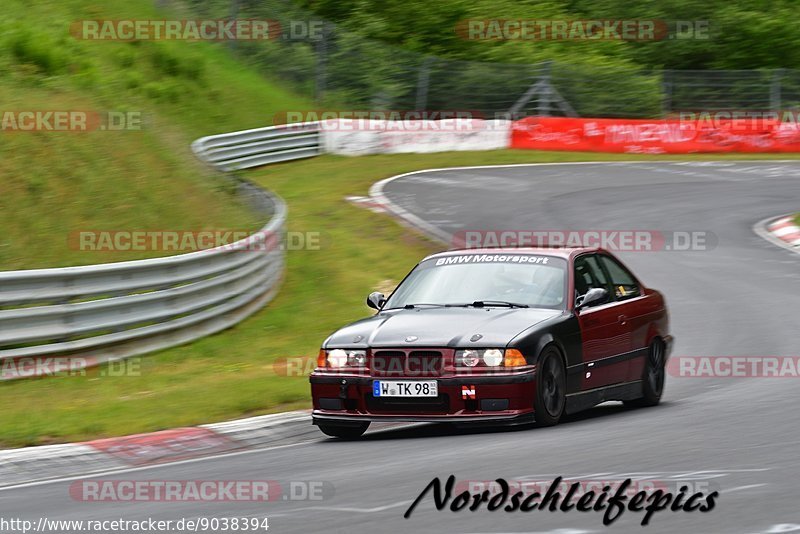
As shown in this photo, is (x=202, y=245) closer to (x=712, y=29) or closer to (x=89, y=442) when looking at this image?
(x=89, y=442)

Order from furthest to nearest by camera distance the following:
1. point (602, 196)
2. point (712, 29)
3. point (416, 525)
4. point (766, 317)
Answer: point (712, 29)
point (602, 196)
point (766, 317)
point (416, 525)

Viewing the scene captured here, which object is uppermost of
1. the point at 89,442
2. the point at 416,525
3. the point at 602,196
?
the point at 416,525

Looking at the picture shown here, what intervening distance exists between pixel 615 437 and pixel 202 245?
9922 millimetres

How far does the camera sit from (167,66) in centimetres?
3309

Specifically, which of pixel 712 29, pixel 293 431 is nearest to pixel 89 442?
pixel 293 431

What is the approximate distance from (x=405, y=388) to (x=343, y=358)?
0.56 metres

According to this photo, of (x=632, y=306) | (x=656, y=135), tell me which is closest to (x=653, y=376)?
(x=632, y=306)
